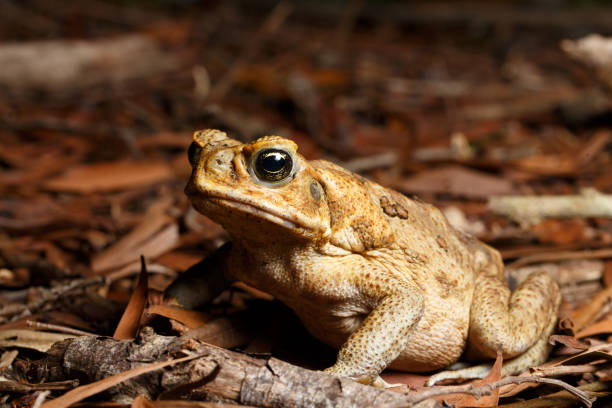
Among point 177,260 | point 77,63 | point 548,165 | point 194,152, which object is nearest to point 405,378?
point 194,152

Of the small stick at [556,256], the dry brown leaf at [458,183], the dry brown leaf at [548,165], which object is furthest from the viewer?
the dry brown leaf at [548,165]

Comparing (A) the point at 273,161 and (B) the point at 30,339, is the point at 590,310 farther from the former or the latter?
(B) the point at 30,339

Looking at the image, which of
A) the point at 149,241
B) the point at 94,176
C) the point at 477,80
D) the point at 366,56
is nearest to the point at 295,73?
the point at 366,56

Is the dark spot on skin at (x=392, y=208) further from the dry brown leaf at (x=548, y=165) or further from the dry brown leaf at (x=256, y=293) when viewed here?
the dry brown leaf at (x=548, y=165)

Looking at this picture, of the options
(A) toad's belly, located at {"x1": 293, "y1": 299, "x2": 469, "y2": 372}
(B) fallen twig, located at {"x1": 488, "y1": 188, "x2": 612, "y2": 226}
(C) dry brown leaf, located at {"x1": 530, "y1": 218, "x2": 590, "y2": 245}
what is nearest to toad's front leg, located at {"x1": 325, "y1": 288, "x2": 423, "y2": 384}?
(A) toad's belly, located at {"x1": 293, "y1": 299, "x2": 469, "y2": 372}

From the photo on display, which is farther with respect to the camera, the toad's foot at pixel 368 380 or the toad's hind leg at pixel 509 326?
the toad's hind leg at pixel 509 326


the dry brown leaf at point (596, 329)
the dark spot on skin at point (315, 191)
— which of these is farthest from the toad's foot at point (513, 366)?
the dark spot on skin at point (315, 191)

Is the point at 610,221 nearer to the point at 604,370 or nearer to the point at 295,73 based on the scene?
the point at 604,370
